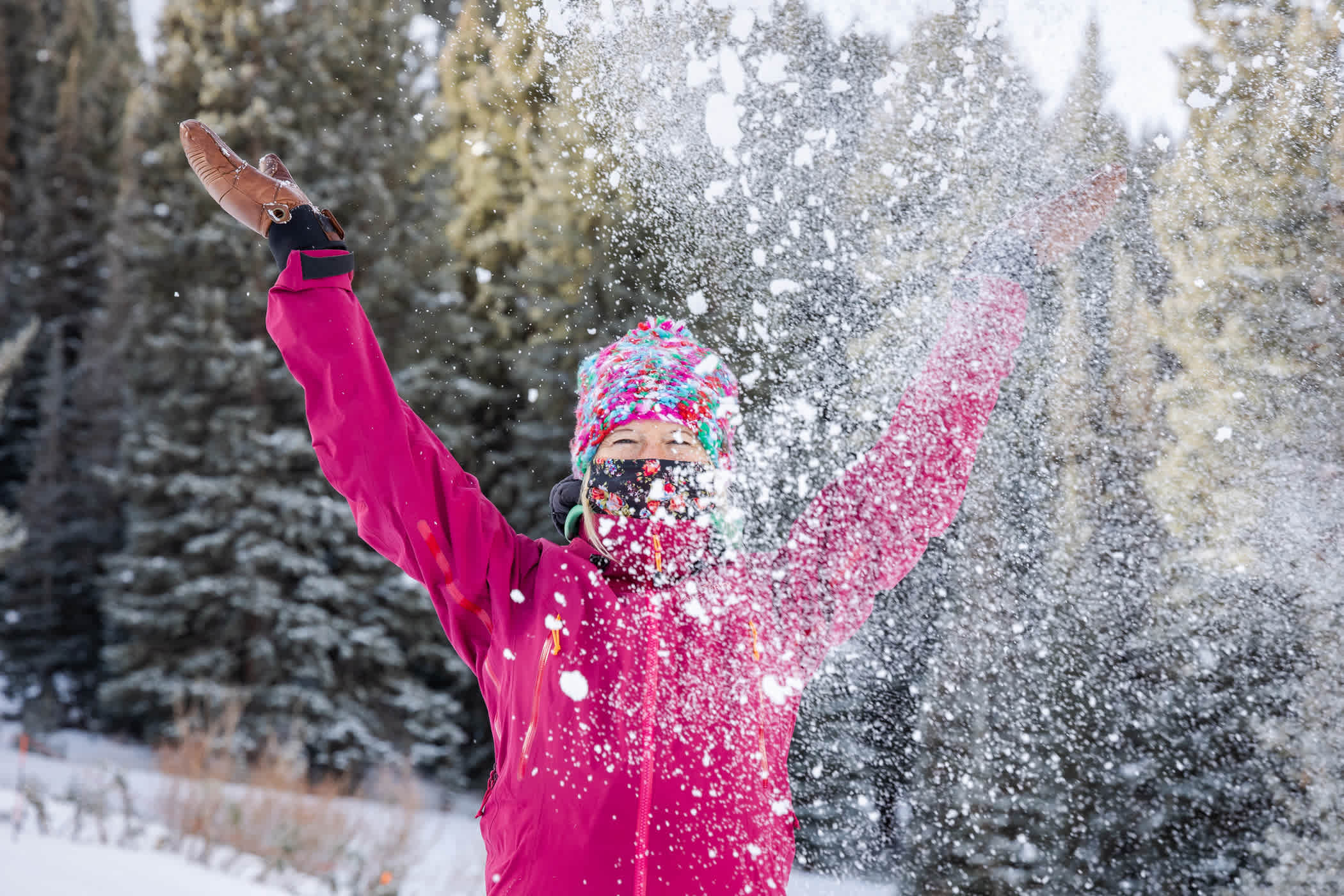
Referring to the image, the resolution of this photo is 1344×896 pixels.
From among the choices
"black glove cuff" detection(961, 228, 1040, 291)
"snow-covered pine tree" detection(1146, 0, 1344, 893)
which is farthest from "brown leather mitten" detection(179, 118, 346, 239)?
"snow-covered pine tree" detection(1146, 0, 1344, 893)

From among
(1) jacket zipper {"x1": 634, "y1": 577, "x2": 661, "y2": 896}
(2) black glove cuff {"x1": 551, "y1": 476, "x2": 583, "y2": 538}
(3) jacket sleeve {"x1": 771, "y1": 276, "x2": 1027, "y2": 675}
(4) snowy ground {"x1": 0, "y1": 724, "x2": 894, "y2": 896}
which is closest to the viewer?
(1) jacket zipper {"x1": 634, "y1": 577, "x2": 661, "y2": 896}

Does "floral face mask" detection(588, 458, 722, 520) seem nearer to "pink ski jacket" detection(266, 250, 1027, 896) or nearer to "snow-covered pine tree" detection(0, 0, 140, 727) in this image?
"pink ski jacket" detection(266, 250, 1027, 896)

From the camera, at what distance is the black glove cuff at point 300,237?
1917 mm

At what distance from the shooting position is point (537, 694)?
1.92m

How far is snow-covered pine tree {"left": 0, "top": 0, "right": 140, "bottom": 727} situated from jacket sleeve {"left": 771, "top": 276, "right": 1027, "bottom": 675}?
14.2 m

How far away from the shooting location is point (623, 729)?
1.89m

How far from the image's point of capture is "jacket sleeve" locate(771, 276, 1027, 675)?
2.11 metres

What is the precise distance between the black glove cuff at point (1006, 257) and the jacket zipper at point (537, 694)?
1333mm

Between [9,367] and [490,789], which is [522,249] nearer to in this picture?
[9,367]

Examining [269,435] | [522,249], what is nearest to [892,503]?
[522,249]

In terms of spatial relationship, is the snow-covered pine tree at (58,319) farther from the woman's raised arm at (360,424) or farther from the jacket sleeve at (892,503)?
the jacket sleeve at (892,503)

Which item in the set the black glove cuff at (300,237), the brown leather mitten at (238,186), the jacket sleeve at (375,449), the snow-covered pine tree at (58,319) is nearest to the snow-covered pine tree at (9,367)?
Answer: the snow-covered pine tree at (58,319)

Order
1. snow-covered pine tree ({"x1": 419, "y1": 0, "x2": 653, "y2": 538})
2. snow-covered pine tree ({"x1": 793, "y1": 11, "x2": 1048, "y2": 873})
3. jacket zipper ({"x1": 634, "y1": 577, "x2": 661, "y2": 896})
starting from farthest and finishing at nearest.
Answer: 1. snow-covered pine tree ({"x1": 419, "y1": 0, "x2": 653, "y2": 538})
2. snow-covered pine tree ({"x1": 793, "y1": 11, "x2": 1048, "y2": 873})
3. jacket zipper ({"x1": 634, "y1": 577, "x2": 661, "y2": 896})

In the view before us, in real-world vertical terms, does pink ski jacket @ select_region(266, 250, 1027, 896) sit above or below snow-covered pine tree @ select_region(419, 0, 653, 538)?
below
